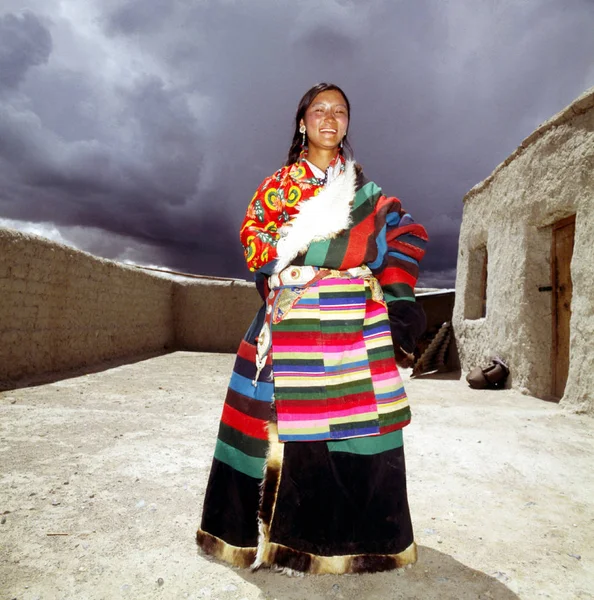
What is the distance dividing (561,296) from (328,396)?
15.3 ft

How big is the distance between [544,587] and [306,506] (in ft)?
3.21

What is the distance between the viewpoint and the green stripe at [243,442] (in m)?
1.55

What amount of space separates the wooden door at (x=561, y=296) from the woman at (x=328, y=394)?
4.29 meters

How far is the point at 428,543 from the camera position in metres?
1.97

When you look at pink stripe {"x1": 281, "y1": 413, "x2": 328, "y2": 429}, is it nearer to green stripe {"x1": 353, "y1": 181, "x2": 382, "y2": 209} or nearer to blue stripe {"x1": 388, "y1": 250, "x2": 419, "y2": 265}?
blue stripe {"x1": 388, "y1": 250, "x2": 419, "y2": 265}

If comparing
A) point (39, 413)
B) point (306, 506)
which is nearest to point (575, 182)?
point (306, 506)

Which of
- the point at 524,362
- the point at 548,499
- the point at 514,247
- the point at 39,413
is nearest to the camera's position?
the point at 548,499

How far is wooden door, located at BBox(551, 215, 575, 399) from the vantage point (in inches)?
198

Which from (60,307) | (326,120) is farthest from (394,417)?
(60,307)

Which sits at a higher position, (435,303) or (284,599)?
(435,303)

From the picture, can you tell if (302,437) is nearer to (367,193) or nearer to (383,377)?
(383,377)

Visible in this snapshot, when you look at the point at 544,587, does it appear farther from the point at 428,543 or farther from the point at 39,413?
the point at 39,413

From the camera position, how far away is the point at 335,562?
1550 mm

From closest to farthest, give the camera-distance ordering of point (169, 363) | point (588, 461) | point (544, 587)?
1. point (544, 587)
2. point (588, 461)
3. point (169, 363)
